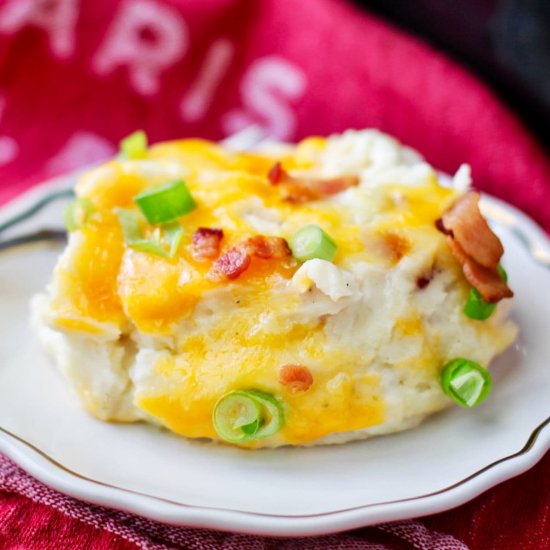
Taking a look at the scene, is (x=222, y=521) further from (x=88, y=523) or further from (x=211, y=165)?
(x=211, y=165)

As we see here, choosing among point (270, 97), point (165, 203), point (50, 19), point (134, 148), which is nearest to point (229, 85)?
point (270, 97)

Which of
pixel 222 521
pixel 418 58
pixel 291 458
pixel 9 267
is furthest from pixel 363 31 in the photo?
pixel 222 521

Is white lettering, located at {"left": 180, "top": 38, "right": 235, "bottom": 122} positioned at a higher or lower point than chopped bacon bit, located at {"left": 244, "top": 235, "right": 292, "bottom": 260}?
lower

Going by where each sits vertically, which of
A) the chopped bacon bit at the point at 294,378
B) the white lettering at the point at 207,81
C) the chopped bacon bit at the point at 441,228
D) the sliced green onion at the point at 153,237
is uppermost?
the chopped bacon bit at the point at 441,228

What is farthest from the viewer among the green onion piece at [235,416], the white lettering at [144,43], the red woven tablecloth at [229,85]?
the white lettering at [144,43]

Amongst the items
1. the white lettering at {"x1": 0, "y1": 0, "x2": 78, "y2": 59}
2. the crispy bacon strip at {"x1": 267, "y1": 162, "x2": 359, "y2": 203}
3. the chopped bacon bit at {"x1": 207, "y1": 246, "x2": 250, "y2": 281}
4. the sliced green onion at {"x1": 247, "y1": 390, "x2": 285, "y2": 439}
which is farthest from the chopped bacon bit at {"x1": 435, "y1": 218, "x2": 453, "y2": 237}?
the white lettering at {"x1": 0, "y1": 0, "x2": 78, "y2": 59}

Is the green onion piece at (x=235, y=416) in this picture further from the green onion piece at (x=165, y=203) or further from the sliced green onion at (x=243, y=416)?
the green onion piece at (x=165, y=203)

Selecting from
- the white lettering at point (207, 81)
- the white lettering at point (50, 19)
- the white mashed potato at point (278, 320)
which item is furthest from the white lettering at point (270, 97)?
the white mashed potato at point (278, 320)

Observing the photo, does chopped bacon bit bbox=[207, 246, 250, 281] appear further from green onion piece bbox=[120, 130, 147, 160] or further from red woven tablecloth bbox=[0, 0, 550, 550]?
red woven tablecloth bbox=[0, 0, 550, 550]
